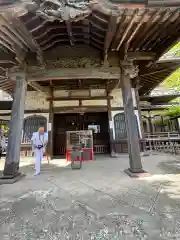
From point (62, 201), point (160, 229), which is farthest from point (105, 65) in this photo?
point (160, 229)

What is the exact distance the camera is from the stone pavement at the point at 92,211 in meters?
1.65

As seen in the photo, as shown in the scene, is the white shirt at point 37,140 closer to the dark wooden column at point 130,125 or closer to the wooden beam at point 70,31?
the dark wooden column at point 130,125

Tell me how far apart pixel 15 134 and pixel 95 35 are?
13.1 feet

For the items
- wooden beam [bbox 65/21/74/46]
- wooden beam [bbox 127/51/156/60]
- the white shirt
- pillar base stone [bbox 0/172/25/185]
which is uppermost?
wooden beam [bbox 65/21/74/46]

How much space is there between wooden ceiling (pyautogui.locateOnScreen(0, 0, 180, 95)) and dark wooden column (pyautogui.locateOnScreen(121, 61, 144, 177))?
0.53 meters

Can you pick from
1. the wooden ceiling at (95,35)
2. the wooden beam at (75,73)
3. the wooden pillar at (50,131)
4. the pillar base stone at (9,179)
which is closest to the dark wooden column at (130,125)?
the wooden beam at (75,73)

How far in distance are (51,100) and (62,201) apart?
6.94 metres

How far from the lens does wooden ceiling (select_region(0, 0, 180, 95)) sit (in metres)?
3.28

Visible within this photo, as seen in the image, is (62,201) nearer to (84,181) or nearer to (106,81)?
(84,181)

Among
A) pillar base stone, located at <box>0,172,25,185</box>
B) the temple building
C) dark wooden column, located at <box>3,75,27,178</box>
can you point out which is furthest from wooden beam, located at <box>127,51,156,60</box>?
pillar base stone, located at <box>0,172,25,185</box>

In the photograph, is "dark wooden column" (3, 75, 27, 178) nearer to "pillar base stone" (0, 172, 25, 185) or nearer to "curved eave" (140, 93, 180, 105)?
"pillar base stone" (0, 172, 25, 185)

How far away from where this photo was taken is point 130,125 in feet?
14.2

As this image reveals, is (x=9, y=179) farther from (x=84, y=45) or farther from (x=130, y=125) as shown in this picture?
(x=84, y=45)

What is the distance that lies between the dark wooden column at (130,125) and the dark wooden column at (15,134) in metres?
3.33
